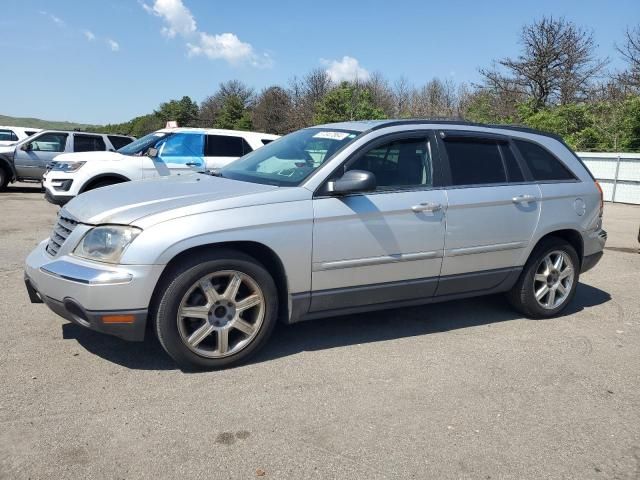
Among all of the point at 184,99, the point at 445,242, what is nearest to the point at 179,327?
the point at 445,242

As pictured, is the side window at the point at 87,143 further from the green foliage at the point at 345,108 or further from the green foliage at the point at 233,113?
the green foliage at the point at 233,113

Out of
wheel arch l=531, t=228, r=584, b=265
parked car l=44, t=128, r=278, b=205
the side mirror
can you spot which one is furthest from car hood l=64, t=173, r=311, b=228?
parked car l=44, t=128, r=278, b=205

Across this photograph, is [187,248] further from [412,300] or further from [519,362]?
[519,362]

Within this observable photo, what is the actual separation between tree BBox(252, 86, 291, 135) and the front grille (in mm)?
41753

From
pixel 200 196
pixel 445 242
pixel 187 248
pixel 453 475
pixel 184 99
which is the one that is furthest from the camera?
pixel 184 99

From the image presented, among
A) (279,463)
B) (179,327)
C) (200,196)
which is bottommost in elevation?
(279,463)

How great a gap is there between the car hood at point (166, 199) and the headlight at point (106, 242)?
52 mm

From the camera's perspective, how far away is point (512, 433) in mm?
3133

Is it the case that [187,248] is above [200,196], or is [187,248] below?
below

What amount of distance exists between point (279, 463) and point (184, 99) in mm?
70548

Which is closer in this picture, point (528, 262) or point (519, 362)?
point (519, 362)

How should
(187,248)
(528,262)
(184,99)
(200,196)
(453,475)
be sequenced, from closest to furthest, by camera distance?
1. (453,475)
2. (187,248)
3. (200,196)
4. (528,262)
5. (184,99)

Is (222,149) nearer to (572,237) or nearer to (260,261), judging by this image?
(572,237)

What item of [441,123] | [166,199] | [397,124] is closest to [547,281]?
[441,123]
